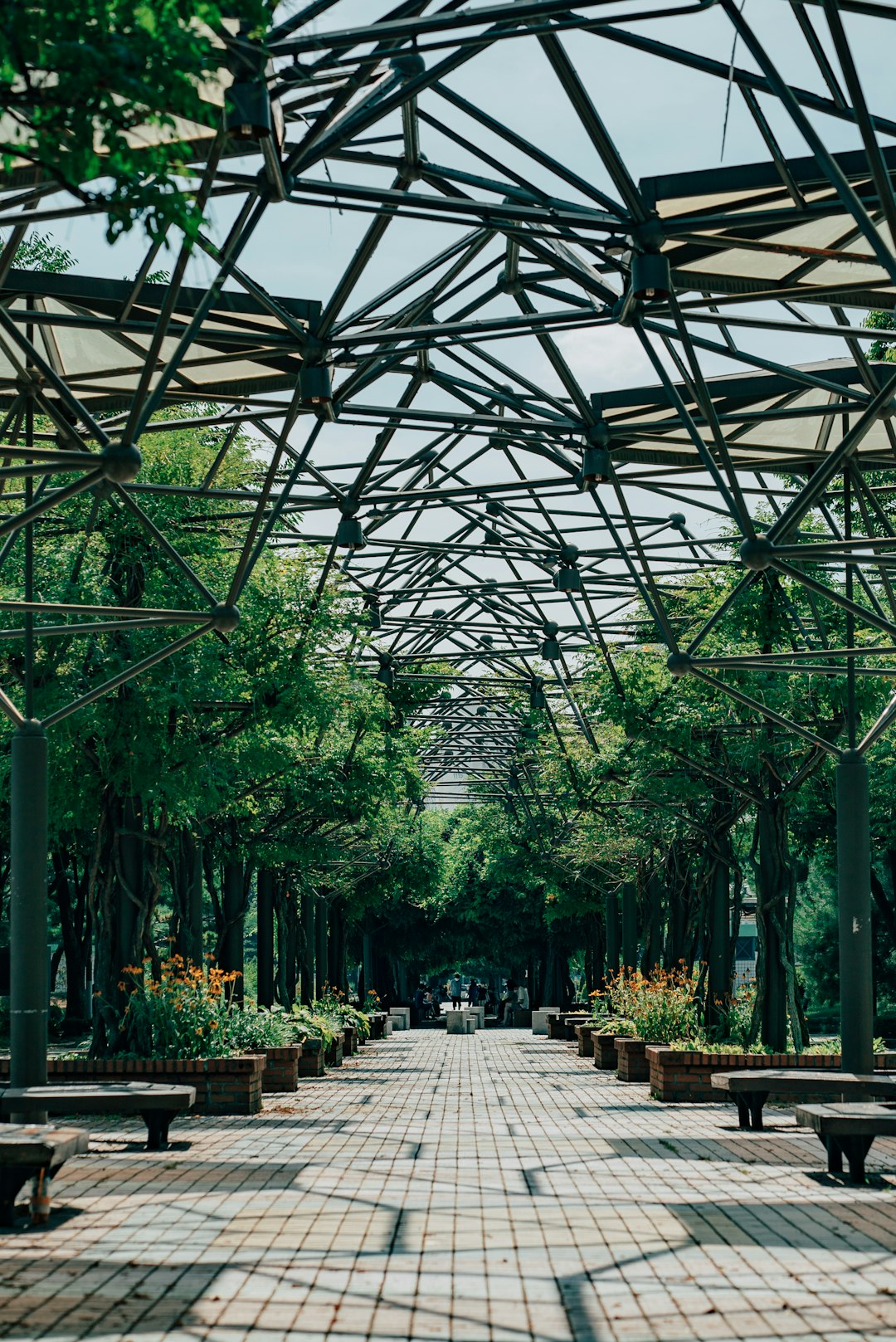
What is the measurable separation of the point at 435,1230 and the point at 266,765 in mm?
9695

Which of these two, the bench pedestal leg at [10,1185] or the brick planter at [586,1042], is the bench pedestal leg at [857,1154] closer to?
the bench pedestal leg at [10,1185]

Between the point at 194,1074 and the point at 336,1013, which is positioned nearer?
the point at 194,1074

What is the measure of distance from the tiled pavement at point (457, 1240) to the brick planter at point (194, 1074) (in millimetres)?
1050

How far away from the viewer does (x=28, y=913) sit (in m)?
9.95

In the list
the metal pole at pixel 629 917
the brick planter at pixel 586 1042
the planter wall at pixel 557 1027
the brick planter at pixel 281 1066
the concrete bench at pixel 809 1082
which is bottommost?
the planter wall at pixel 557 1027

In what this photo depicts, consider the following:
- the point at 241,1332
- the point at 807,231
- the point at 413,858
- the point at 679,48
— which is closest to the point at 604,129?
the point at 679,48

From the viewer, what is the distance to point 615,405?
13383 millimetres

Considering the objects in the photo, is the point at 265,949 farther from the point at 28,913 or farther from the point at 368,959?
the point at 368,959

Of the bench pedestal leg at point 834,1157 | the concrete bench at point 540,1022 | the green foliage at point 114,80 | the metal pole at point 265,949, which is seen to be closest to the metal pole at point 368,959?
the concrete bench at point 540,1022

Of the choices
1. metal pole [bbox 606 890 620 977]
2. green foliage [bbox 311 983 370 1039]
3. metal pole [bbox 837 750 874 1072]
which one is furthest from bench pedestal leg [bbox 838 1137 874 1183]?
metal pole [bbox 606 890 620 977]

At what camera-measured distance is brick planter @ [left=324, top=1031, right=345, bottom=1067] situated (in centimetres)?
2368

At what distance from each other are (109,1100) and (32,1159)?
2.56 meters

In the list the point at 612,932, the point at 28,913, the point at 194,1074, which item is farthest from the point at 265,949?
the point at 28,913

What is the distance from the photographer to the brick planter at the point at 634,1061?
19.7m
